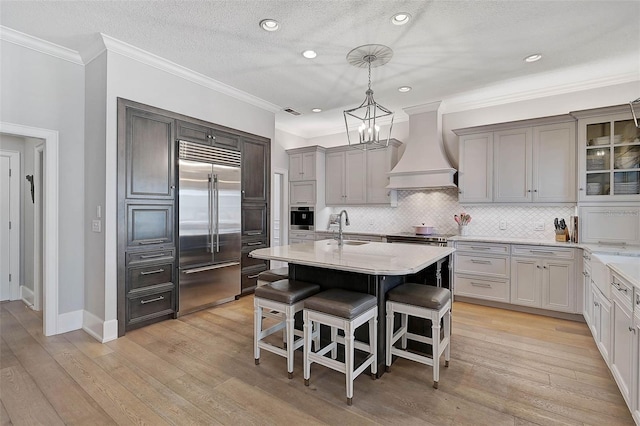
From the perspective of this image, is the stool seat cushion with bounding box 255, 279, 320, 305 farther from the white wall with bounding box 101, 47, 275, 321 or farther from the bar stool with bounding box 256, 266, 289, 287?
the white wall with bounding box 101, 47, 275, 321

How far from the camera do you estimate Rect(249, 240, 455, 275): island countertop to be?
2.16 m

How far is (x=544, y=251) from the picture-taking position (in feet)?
12.9

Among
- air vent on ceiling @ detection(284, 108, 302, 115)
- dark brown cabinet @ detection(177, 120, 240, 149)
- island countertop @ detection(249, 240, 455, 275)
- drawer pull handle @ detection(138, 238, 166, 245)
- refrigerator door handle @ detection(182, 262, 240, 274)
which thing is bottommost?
refrigerator door handle @ detection(182, 262, 240, 274)

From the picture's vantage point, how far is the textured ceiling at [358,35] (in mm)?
2646

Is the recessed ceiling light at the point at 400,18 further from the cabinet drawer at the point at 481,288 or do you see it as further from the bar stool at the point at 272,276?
the cabinet drawer at the point at 481,288

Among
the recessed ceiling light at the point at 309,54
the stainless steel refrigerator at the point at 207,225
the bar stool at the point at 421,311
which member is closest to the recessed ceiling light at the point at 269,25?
the recessed ceiling light at the point at 309,54

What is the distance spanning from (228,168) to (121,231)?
1534 millimetres

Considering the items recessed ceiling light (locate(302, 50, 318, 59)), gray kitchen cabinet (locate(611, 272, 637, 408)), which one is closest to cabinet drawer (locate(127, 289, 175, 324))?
recessed ceiling light (locate(302, 50, 318, 59))

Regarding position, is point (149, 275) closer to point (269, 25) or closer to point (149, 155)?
point (149, 155)

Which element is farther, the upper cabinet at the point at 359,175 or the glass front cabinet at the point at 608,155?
the upper cabinet at the point at 359,175

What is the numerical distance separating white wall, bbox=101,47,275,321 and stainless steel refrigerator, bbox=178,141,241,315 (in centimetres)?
50

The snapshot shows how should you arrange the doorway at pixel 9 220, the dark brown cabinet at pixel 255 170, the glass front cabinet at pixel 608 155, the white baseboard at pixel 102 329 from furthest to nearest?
the dark brown cabinet at pixel 255 170 < the doorway at pixel 9 220 < the glass front cabinet at pixel 608 155 < the white baseboard at pixel 102 329

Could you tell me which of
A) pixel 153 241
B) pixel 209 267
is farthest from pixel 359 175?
pixel 153 241

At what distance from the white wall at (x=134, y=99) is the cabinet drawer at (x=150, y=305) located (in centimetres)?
18
